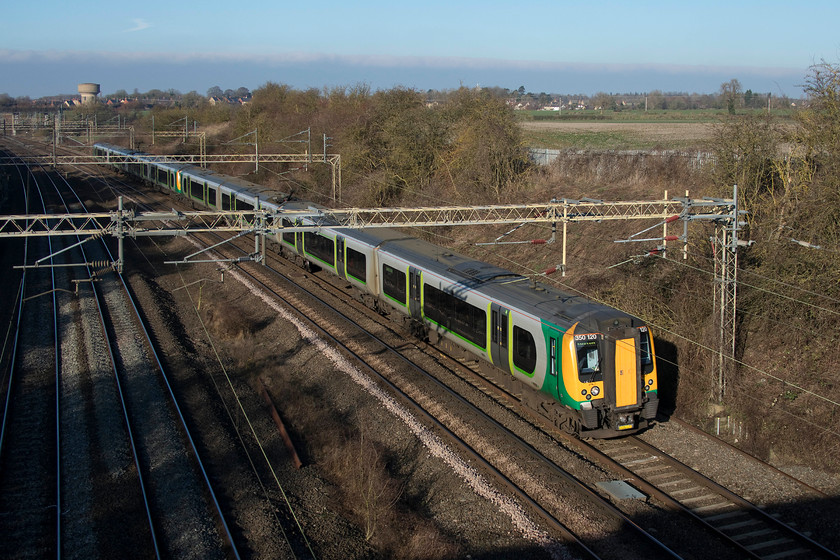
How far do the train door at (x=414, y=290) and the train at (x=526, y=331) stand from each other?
24mm

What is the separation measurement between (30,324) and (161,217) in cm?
880

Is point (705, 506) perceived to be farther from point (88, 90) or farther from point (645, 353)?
point (88, 90)

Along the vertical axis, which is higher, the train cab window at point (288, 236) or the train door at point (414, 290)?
the train cab window at point (288, 236)

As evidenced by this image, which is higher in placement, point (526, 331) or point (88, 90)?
point (88, 90)

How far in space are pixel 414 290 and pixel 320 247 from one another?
23.0 feet

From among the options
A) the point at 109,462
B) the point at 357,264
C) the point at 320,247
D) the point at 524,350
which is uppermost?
the point at 320,247

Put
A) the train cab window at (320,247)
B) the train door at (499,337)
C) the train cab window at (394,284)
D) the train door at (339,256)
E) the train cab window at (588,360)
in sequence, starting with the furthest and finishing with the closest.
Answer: the train cab window at (320,247) → the train door at (339,256) → the train cab window at (394,284) → the train door at (499,337) → the train cab window at (588,360)

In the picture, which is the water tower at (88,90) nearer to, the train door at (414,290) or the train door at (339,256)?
the train door at (339,256)

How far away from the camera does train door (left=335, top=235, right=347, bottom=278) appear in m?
21.4

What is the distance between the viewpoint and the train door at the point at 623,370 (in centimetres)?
1178

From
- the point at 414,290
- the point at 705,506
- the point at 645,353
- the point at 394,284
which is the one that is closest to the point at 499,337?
the point at 645,353

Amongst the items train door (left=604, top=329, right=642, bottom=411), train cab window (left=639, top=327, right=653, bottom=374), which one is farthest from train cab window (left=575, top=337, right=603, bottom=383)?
train cab window (left=639, top=327, right=653, bottom=374)

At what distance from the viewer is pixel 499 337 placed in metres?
13.5

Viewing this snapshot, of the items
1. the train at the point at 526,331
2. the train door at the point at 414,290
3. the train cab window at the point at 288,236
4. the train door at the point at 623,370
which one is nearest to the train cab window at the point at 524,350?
the train at the point at 526,331
